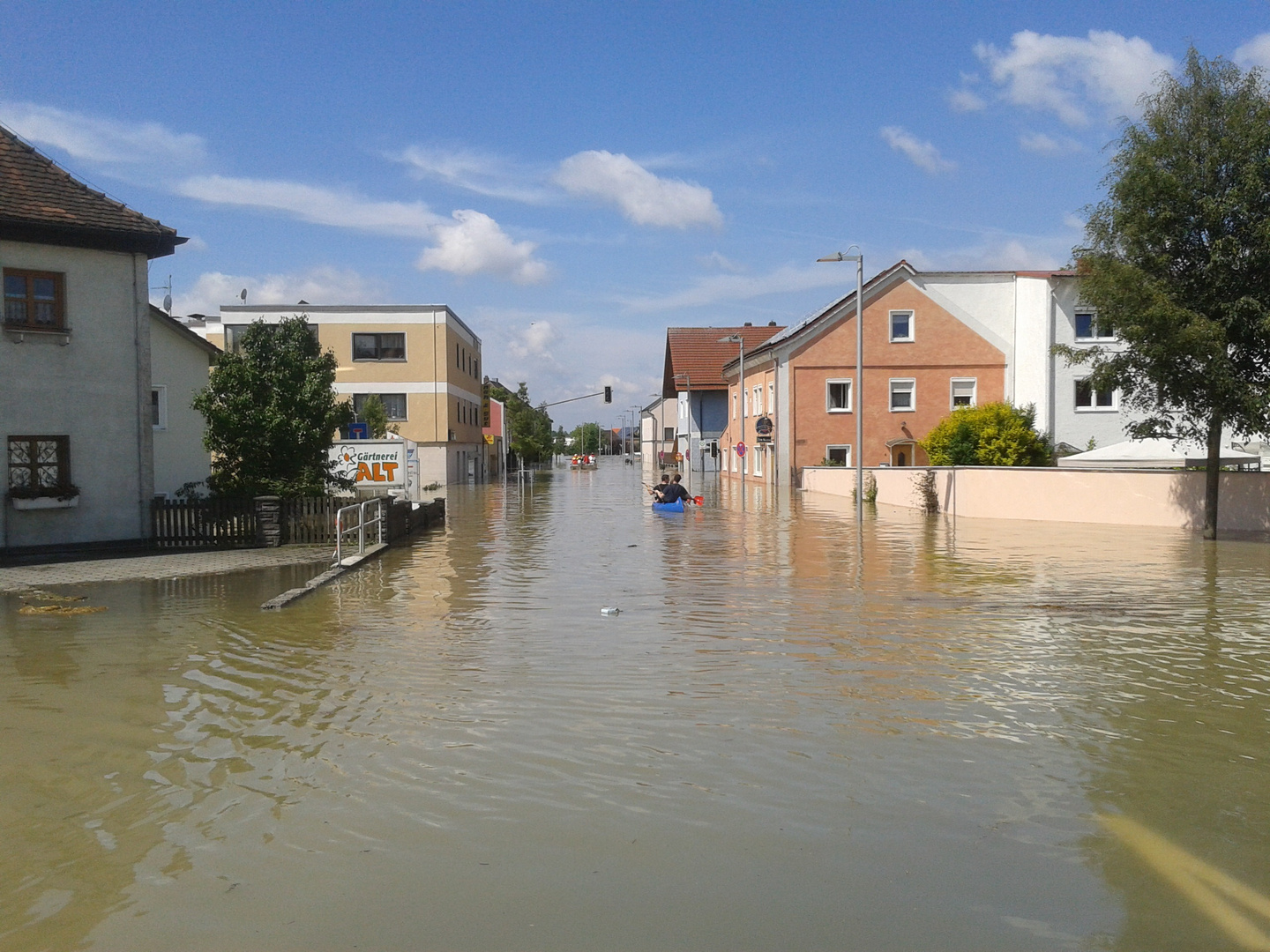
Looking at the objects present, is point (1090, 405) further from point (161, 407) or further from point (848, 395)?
point (161, 407)

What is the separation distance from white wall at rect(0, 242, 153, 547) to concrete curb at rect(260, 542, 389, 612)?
474 cm

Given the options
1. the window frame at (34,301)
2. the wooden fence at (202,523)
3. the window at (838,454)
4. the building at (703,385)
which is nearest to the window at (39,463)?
the wooden fence at (202,523)

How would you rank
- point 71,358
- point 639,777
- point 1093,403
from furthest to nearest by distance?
point 1093,403 < point 71,358 < point 639,777

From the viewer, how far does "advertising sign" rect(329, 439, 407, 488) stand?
31.8 meters

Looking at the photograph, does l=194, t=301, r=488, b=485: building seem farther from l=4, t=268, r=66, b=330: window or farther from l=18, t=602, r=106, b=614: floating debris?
l=18, t=602, r=106, b=614: floating debris

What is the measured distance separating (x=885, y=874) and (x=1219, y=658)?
255 inches

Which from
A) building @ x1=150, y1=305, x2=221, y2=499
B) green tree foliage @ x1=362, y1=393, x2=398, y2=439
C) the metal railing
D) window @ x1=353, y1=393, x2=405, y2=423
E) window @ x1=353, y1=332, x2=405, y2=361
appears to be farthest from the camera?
window @ x1=353, y1=393, x2=405, y2=423

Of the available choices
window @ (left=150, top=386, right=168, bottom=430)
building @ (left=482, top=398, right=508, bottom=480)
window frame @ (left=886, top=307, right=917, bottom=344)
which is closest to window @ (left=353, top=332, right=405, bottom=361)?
window frame @ (left=886, top=307, right=917, bottom=344)

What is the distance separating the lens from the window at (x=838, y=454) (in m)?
49.1

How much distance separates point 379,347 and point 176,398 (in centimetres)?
2888

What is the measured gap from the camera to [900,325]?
49.0 metres

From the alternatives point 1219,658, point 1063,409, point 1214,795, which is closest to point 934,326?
point 1063,409

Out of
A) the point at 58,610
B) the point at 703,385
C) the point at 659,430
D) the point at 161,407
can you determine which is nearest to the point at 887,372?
the point at 703,385

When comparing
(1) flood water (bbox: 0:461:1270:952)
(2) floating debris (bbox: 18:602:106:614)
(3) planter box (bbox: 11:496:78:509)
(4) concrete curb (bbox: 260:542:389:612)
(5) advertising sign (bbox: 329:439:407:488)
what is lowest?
(1) flood water (bbox: 0:461:1270:952)
